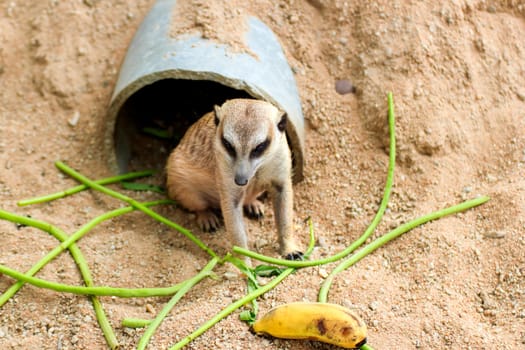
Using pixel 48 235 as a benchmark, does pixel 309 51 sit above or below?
above

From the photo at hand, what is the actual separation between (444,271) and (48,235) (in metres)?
2.17

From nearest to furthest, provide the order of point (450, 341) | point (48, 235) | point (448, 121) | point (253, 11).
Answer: point (450, 341) → point (48, 235) → point (448, 121) → point (253, 11)

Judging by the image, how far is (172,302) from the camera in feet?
9.53

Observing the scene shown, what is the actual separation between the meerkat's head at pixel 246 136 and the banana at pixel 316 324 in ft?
2.02

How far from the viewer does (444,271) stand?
10.4ft

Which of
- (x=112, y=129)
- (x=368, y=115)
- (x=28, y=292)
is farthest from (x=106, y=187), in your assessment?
(x=368, y=115)

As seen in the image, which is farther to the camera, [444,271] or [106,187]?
[106,187]

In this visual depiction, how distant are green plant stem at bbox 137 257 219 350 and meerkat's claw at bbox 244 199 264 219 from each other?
68 cm

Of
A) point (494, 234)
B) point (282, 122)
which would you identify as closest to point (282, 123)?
point (282, 122)

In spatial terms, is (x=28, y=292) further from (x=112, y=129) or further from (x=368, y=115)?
(x=368, y=115)

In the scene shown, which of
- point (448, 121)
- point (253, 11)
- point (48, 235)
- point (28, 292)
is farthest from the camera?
point (253, 11)

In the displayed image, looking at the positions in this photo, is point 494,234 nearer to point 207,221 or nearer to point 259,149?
point 259,149

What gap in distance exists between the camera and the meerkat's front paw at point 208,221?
383cm

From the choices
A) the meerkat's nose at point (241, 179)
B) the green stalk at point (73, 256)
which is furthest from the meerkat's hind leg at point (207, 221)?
the meerkat's nose at point (241, 179)
